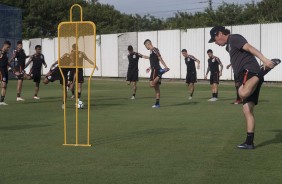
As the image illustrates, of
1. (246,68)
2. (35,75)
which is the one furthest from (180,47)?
(246,68)

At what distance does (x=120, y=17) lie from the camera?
8275cm

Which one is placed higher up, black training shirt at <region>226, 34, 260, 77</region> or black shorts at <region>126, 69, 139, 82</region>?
black training shirt at <region>226, 34, 260, 77</region>

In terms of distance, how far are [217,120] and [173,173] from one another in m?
7.00

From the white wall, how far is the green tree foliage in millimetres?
6777

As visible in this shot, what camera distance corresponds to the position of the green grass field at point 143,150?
777 cm

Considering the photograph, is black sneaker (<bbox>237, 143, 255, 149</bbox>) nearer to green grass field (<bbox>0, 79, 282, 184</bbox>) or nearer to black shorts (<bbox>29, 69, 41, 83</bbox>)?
green grass field (<bbox>0, 79, 282, 184</bbox>)

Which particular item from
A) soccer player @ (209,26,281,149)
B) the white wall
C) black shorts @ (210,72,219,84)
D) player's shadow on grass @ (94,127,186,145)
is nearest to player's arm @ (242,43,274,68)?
soccer player @ (209,26,281,149)

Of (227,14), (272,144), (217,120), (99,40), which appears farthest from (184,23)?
(272,144)

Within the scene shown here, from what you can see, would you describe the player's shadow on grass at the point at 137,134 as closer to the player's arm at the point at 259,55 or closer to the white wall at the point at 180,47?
the player's arm at the point at 259,55

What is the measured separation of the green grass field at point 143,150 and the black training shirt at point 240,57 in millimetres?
1385

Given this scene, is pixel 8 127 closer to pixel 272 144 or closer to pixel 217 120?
pixel 217 120

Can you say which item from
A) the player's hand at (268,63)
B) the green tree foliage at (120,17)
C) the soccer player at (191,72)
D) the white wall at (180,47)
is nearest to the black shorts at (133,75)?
the soccer player at (191,72)

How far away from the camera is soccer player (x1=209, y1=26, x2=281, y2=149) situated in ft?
32.1

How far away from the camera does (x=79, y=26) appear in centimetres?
1016
